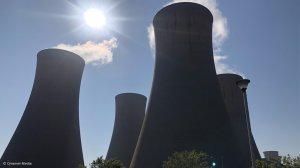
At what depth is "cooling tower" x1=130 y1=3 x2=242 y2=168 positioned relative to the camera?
25.4 metres

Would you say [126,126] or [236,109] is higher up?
[236,109]

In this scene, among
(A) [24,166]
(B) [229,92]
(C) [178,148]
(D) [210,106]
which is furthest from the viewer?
(B) [229,92]

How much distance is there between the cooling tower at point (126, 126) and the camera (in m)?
43.8

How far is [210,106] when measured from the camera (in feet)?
88.9

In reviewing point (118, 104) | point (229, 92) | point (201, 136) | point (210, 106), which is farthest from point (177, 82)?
point (118, 104)

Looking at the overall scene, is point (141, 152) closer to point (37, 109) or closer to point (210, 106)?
point (210, 106)

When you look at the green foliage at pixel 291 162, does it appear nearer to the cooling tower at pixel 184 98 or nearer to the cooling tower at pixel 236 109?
the cooling tower at pixel 184 98

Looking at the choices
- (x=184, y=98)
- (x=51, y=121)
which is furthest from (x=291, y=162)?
(x=51, y=121)

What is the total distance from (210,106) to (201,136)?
122 inches

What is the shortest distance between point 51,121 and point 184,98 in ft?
52.0

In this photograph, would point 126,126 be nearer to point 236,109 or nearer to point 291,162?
point 236,109

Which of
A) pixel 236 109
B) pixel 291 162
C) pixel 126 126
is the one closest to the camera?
pixel 291 162

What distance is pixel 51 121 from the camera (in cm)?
3353

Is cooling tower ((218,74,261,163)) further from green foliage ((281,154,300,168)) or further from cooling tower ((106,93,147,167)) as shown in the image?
green foliage ((281,154,300,168))
